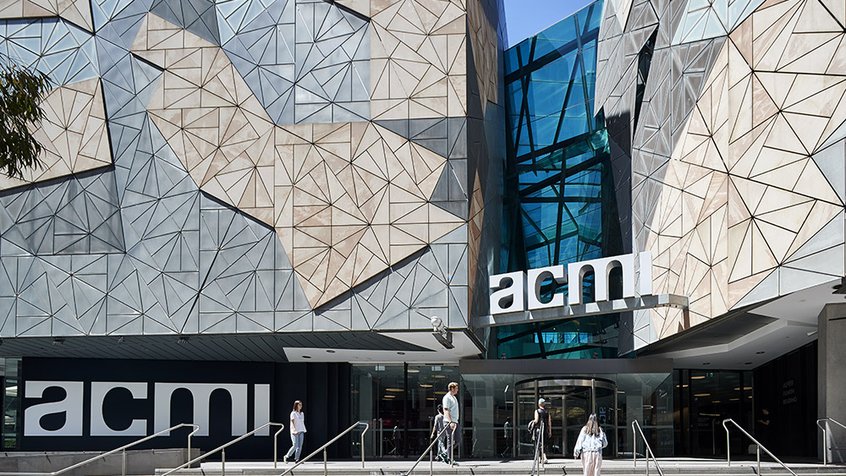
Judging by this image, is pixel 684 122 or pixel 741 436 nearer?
pixel 684 122

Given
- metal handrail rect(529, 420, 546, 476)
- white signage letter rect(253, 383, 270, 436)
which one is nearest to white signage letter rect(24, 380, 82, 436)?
white signage letter rect(253, 383, 270, 436)

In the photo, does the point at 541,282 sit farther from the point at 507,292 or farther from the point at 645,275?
the point at 645,275

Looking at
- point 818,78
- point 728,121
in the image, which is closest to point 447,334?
point 728,121

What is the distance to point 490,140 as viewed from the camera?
3000 centimetres

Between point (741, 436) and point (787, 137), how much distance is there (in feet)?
59.3

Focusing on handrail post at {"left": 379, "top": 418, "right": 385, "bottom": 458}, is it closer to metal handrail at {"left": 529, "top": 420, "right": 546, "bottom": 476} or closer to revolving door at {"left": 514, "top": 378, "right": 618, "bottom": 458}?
revolving door at {"left": 514, "top": 378, "right": 618, "bottom": 458}

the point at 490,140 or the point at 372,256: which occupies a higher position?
the point at 490,140

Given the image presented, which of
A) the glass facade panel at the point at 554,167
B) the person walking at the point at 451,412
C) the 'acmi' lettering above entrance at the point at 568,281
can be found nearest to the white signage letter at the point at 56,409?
the glass facade panel at the point at 554,167

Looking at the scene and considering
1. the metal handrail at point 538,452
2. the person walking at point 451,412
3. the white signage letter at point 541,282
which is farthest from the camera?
the white signage letter at point 541,282

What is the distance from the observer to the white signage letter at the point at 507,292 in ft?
83.3

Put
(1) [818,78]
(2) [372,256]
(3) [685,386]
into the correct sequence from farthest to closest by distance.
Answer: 1. (3) [685,386]
2. (2) [372,256]
3. (1) [818,78]

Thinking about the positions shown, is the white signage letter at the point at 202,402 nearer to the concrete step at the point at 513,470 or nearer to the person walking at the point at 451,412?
Result: the concrete step at the point at 513,470

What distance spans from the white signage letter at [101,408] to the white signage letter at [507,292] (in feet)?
38.9

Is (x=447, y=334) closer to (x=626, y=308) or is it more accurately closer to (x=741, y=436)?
(x=626, y=308)
